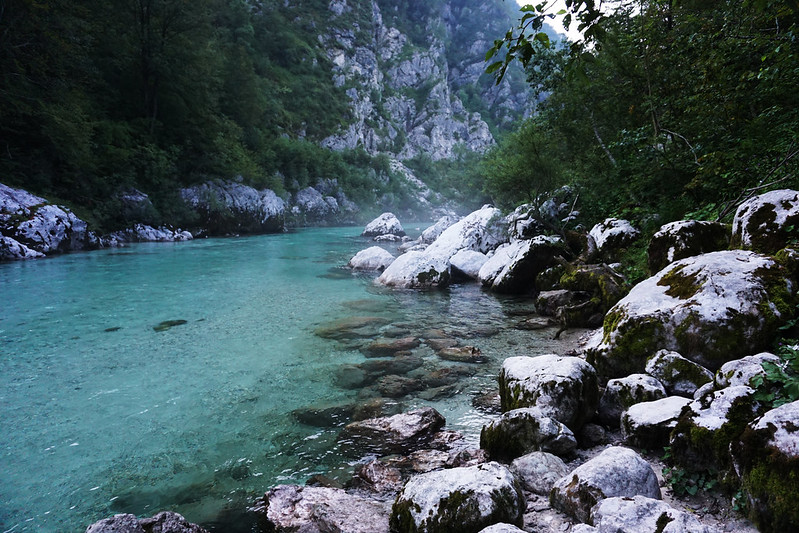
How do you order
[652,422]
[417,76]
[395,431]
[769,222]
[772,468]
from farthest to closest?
[417,76], [769,222], [395,431], [652,422], [772,468]

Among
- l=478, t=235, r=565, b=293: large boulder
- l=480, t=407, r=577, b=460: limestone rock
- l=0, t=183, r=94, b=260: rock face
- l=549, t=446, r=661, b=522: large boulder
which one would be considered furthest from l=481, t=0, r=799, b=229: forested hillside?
l=0, t=183, r=94, b=260: rock face

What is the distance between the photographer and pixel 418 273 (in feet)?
47.6

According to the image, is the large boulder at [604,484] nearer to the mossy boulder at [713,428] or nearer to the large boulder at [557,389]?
the mossy boulder at [713,428]

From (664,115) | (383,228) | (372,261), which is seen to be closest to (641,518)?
(664,115)

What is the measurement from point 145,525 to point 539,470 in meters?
3.15

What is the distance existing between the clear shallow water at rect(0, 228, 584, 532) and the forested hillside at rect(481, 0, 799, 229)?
163 inches

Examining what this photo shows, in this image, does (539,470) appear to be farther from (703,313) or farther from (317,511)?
(703,313)

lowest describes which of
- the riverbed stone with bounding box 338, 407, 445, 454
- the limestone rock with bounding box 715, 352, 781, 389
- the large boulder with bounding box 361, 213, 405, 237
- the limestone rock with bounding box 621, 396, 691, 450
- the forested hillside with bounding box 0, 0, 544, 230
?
the riverbed stone with bounding box 338, 407, 445, 454

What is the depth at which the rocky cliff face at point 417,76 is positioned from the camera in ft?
298

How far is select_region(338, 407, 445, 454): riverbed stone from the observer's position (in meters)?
4.57

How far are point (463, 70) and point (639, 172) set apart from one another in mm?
150531

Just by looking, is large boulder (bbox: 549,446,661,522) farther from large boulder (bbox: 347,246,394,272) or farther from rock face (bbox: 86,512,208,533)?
large boulder (bbox: 347,246,394,272)

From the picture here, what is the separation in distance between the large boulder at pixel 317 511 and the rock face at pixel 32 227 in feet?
69.0

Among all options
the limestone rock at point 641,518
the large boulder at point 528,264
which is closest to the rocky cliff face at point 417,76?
the large boulder at point 528,264
